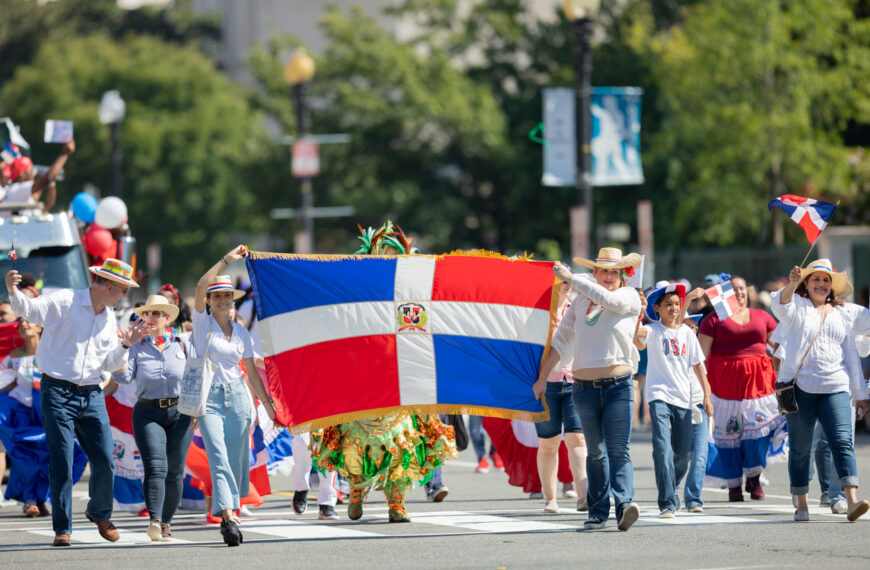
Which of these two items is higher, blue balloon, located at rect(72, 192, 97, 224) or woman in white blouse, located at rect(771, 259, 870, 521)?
blue balloon, located at rect(72, 192, 97, 224)

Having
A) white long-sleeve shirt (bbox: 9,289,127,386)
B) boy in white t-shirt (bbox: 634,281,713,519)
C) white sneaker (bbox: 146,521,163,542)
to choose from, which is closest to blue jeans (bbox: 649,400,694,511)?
boy in white t-shirt (bbox: 634,281,713,519)

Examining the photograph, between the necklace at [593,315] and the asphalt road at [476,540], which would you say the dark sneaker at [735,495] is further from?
the necklace at [593,315]

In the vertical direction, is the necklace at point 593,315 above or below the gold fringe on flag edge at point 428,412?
above

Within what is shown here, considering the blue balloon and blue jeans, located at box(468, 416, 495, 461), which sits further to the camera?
the blue balloon

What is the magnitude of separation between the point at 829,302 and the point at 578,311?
208 centimetres

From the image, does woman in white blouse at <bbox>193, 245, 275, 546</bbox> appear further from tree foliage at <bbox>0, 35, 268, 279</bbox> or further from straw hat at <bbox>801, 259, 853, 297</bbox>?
tree foliage at <bbox>0, 35, 268, 279</bbox>

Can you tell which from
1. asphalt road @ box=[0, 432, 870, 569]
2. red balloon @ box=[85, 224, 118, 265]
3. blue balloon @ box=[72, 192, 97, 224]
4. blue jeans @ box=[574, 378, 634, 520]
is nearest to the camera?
asphalt road @ box=[0, 432, 870, 569]

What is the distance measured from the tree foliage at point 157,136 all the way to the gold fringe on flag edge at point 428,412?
40631mm

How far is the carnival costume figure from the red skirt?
2847mm

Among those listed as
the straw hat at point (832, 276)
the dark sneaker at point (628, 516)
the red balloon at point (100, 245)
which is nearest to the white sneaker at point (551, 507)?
the dark sneaker at point (628, 516)

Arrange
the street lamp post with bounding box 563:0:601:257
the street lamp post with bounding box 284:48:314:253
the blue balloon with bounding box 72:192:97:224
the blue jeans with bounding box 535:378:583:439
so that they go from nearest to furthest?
the blue jeans with bounding box 535:378:583:439 < the blue balloon with bounding box 72:192:97:224 < the street lamp post with bounding box 563:0:601:257 < the street lamp post with bounding box 284:48:314:253

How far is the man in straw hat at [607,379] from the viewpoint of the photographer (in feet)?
34.1

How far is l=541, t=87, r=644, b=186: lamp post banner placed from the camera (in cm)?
2273

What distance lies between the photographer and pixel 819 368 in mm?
11047
